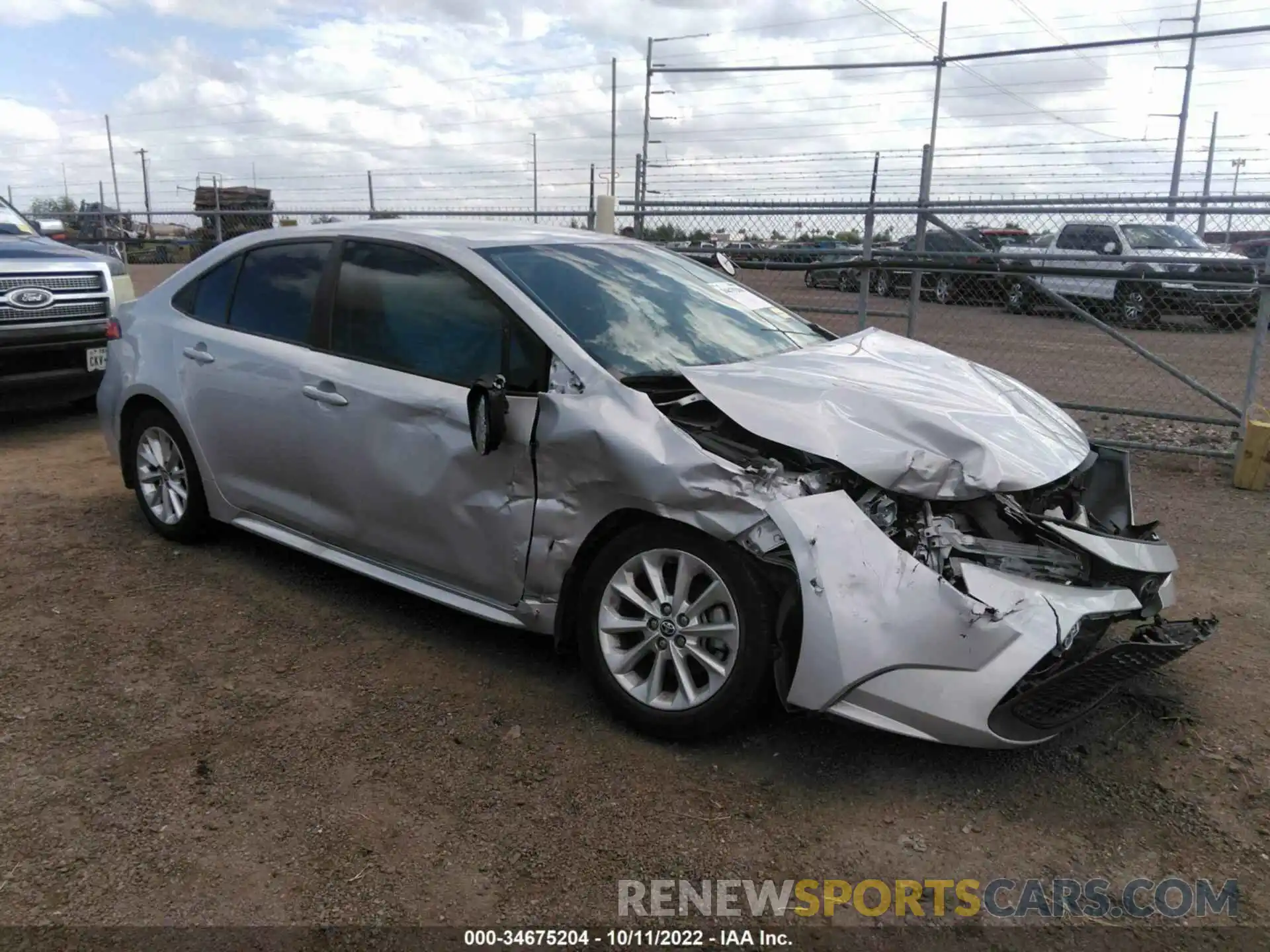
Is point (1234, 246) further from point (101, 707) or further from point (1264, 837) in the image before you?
point (101, 707)

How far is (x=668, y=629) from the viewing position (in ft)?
9.95

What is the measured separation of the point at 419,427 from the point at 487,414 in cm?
47

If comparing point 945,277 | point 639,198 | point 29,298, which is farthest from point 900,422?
point 639,198

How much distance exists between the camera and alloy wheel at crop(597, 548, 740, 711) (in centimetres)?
296

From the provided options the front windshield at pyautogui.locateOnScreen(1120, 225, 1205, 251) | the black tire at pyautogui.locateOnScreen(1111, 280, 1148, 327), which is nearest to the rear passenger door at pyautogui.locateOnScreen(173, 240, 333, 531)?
the black tire at pyautogui.locateOnScreen(1111, 280, 1148, 327)

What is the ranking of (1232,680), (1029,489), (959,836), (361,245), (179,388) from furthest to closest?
(179,388) < (361,245) < (1232,680) < (1029,489) < (959,836)

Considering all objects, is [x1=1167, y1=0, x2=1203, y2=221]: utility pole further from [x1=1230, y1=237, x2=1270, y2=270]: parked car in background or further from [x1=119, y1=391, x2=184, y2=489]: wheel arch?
[x1=119, y1=391, x2=184, y2=489]: wheel arch

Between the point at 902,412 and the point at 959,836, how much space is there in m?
1.28

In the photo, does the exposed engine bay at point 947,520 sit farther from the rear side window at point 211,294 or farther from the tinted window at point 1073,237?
the tinted window at point 1073,237

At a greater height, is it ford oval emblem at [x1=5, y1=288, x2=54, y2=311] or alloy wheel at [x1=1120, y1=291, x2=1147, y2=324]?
alloy wheel at [x1=1120, y1=291, x2=1147, y2=324]

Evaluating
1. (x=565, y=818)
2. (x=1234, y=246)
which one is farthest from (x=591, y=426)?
(x=1234, y=246)

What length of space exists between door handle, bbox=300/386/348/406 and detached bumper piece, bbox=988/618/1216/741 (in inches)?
102

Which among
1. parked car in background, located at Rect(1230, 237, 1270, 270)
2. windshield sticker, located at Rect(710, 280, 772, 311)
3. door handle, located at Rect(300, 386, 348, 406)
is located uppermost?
parked car in background, located at Rect(1230, 237, 1270, 270)

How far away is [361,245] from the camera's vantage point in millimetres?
4035
